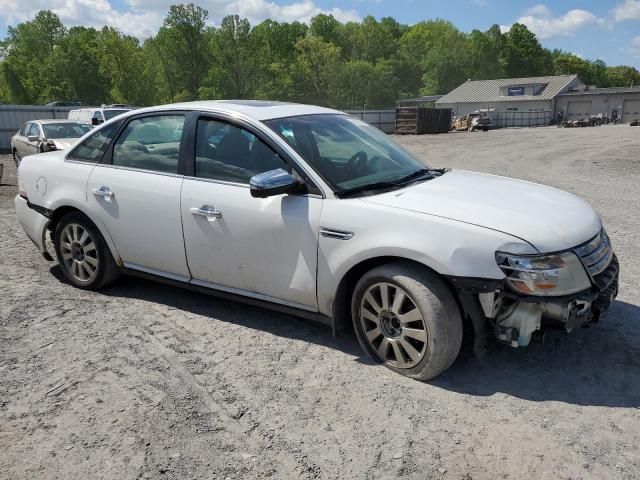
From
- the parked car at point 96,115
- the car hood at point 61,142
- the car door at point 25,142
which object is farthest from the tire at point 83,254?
the parked car at point 96,115

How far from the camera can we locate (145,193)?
14.2ft

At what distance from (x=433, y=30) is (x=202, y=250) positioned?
129879 millimetres

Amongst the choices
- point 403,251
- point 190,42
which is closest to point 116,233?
point 403,251

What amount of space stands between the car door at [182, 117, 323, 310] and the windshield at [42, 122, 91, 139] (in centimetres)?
1142

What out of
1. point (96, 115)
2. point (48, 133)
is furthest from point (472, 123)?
point (48, 133)

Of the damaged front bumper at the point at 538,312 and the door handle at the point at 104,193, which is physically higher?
the door handle at the point at 104,193

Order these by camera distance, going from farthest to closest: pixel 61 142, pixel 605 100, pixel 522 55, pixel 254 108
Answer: pixel 522 55, pixel 605 100, pixel 61 142, pixel 254 108

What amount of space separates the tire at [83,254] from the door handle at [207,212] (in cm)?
119

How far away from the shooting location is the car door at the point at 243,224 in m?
3.64

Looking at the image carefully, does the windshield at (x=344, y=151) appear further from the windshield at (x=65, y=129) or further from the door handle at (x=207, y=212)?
the windshield at (x=65, y=129)

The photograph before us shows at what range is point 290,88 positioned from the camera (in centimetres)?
7725

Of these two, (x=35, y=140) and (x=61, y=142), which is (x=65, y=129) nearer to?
(x=35, y=140)

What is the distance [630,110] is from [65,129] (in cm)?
6717

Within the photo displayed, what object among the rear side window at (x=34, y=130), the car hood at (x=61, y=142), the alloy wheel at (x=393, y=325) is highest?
the rear side window at (x=34, y=130)
